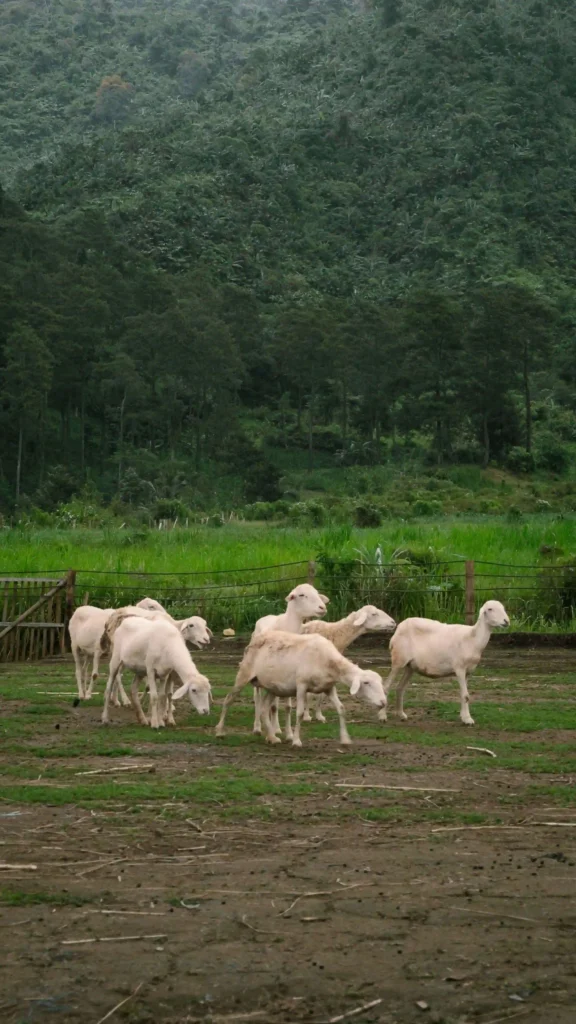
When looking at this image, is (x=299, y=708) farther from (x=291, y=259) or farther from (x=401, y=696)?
(x=291, y=259)

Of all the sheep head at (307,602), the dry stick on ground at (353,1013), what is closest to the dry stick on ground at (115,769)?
the sheep head at (307,602)

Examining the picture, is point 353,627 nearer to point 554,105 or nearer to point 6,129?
point 554,105

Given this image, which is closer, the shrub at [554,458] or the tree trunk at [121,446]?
the tree trunk at [121,446]

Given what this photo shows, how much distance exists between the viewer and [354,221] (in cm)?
12038

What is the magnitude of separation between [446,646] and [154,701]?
2920 mm

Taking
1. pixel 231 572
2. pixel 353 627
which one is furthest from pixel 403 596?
pixel 353 627

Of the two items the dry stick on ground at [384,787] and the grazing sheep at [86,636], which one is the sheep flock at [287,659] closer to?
the grazing sheep at [86,636]

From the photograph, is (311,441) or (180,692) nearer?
(180,692)

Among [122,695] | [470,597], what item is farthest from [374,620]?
[470,597]

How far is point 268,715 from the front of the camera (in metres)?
13.4

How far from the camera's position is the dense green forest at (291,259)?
71.7 m

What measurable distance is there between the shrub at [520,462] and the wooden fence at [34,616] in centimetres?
4679

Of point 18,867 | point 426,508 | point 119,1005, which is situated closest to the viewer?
point 119,1005

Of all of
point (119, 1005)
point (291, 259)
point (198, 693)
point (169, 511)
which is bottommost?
point (119, 1005)
